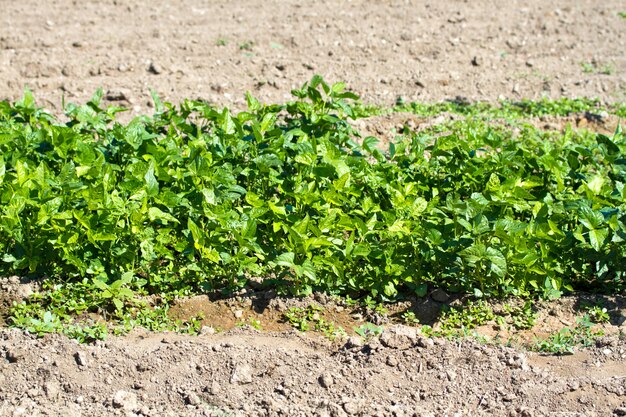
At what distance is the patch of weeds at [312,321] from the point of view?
466 centimetres

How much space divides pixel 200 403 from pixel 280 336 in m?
0.66

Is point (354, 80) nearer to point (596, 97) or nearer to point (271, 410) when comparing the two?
point (596, 97)

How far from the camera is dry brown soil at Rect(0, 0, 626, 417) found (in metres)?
4.02

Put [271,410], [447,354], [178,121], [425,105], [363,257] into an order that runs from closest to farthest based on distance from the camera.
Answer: [271,410]
[447,354]
[363,257]
[178,121]
[425,105]

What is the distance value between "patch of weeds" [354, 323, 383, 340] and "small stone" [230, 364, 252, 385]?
0.61 meters

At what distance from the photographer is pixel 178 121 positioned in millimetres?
5637

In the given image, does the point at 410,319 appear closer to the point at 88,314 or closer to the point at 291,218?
the point at 291,218

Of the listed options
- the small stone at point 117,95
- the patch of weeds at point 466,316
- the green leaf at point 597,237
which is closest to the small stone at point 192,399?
the patch of weeds at point 466,316

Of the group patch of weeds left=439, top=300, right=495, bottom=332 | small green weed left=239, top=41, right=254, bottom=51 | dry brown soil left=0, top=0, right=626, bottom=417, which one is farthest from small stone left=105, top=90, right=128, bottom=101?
patch of weeds left=439, top=300, right=495, bottom=332

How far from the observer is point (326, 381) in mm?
4086

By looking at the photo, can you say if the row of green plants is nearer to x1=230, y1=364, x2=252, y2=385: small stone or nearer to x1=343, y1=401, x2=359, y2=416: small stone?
x1=230, y1=364, x2=252, y2=385: small stone

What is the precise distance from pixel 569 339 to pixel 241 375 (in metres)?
1.54

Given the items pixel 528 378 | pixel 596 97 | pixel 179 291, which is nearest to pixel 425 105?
pixel 596 97

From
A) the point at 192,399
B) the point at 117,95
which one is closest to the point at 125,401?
the point at 192,399
